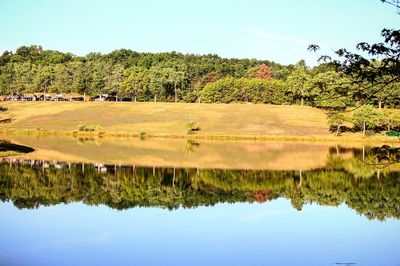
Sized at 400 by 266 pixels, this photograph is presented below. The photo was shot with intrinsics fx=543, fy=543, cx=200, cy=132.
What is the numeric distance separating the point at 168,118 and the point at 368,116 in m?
44.0

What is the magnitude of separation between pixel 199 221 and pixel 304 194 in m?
14.0

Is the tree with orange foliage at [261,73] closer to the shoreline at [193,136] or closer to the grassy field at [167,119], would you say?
the grassy field at [167,119]

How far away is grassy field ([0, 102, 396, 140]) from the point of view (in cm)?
10625

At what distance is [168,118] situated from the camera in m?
123

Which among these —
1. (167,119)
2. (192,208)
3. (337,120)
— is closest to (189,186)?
(192,208)

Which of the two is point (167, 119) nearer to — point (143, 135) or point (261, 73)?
point (143, 135)

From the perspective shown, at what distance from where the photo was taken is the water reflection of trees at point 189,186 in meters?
36.3

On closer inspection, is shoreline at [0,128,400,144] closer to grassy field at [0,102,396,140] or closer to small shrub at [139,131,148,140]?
small shrub at [139,131,148,140]

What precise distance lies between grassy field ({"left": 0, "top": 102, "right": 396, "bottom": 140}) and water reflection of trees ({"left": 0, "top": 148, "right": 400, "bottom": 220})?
4964cm

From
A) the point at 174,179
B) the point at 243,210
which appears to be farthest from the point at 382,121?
the point at 243,210

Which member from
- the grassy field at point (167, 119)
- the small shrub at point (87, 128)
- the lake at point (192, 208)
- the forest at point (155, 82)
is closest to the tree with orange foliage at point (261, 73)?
the forest at point (155, 82)

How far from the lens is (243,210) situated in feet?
113

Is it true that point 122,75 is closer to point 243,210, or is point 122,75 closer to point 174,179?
point 174,179

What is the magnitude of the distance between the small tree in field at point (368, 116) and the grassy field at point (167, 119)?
19.3 ft
